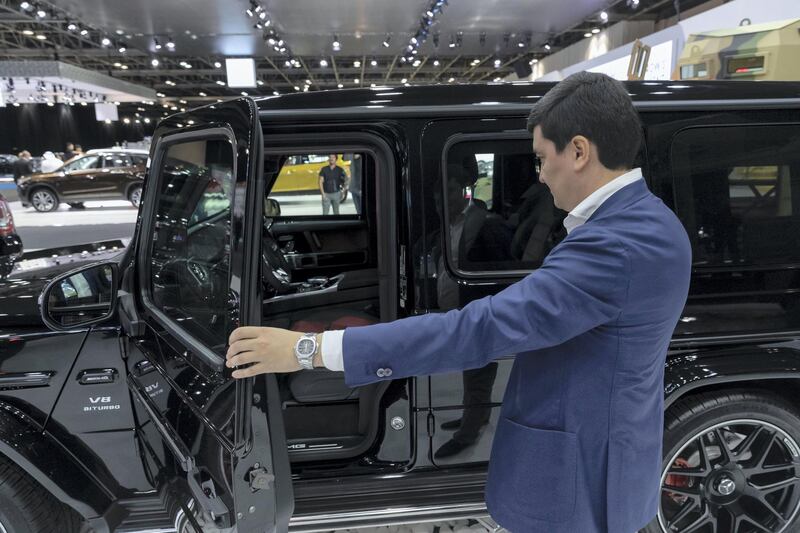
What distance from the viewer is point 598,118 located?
Answer: 1003 mm

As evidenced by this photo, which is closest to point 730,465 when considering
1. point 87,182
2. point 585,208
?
point 585,208

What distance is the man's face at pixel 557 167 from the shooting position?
1.05m

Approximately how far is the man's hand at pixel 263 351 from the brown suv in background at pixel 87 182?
13856mm

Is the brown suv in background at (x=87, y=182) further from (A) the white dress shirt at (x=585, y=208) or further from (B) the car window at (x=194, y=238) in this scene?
(A) the white dress shirt at (x=585, y=208)

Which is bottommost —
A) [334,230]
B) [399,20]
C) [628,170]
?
[334,230]

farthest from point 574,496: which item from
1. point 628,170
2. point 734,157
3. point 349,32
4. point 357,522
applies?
point 349,32

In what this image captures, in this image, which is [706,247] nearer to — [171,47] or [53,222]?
[53,222]

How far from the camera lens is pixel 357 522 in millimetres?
1860

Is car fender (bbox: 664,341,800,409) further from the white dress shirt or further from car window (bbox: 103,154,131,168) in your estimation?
car window (bbox: 103,154,131,168)

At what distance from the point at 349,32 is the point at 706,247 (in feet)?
44.9

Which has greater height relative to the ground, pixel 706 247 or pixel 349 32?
pixel 349 32

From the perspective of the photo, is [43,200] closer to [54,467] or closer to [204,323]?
[54,467]

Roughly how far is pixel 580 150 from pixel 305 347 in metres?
0.63

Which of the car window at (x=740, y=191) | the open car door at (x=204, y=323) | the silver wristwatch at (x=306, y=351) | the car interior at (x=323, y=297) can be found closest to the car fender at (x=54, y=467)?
the open car door at (x=204, y=323)
